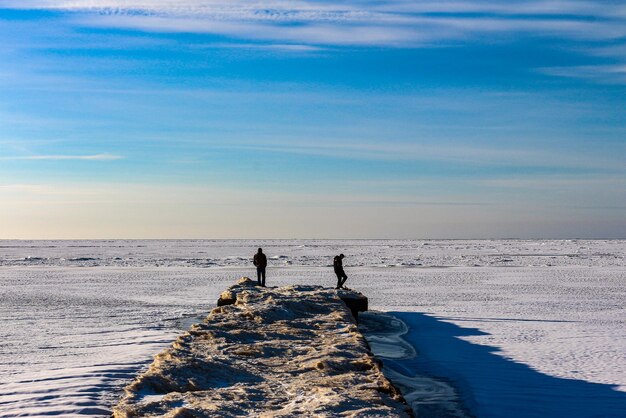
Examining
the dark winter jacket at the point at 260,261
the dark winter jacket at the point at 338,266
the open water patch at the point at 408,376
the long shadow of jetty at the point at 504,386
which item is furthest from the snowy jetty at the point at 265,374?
the dark winter jacket at the point at 260,261

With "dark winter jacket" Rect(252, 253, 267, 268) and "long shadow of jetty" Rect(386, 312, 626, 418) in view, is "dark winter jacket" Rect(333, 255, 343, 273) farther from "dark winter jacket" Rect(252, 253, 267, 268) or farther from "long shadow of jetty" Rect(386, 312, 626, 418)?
"long shadow of jetty" Rect(386, 312, 626, 418)

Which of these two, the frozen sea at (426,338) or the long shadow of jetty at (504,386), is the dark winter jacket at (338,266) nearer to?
the frozen sea at (426,338)

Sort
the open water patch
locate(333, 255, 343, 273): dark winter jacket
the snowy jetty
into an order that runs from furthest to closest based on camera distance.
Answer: locate(333, 255, 343, 273): dark winter jacket, the open water patch, the snowy jetty

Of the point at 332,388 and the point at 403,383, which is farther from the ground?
the point at 332,388

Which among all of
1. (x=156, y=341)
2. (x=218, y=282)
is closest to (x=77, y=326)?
(x=156, y=341)

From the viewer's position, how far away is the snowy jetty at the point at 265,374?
6305 millimetres

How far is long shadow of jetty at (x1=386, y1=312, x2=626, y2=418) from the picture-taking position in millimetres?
9438

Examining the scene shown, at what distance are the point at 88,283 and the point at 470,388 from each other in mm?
23331

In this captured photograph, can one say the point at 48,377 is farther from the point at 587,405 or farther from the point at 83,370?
the point at 587,405

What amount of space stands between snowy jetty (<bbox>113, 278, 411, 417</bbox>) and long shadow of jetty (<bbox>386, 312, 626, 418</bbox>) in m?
1.90

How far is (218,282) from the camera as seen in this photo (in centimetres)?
3089

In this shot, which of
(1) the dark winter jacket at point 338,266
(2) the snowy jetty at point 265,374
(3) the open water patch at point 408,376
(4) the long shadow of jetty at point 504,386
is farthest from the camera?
(1) the dark winter jacket at point 338,266

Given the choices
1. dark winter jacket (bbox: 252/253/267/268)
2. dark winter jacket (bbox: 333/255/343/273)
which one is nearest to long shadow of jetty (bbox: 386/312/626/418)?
dark winter jacket (bbox: 333/255/343/273)

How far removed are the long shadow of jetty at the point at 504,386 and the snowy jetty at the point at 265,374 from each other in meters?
1.90
